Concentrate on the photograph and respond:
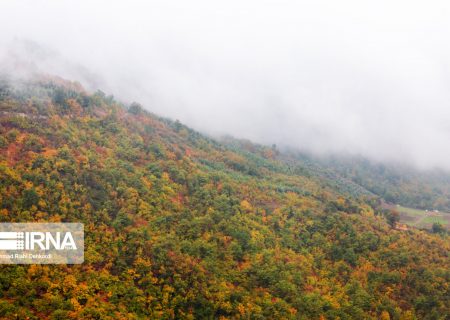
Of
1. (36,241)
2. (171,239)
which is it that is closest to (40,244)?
(36,241)

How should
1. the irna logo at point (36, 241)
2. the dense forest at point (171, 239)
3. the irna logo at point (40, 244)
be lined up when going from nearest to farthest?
1. the irna logo at point (40, 244)
2. the irna logo at point (36, 241)
3. the dense forest at point (171, 239)

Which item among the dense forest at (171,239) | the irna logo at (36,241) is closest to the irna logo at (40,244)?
the irna logo at (36,241)

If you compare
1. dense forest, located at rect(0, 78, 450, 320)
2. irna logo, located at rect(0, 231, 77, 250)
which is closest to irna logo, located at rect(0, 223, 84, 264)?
irna logo, located at rect(0, 231, 77, 250)

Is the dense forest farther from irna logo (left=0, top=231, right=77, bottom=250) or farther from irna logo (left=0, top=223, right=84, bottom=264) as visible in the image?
irna logo (left=0, top=231, right=77, bottom=250)

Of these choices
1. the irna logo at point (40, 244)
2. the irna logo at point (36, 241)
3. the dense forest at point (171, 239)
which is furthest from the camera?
the dense forest at point (171, 239)

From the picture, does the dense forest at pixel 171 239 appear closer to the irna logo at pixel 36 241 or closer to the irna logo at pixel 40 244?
the irna logo at pixel 40 244

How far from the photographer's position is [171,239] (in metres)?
67.4

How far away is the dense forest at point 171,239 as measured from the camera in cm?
5569

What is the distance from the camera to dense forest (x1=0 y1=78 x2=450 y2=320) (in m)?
55.7

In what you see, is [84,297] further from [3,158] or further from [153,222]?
[3,158]

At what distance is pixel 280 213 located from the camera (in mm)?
88625

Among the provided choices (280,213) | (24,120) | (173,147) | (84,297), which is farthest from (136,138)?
(84,297)

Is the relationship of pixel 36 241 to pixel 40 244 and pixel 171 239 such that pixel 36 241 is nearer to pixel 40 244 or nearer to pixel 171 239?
pixel 40 244

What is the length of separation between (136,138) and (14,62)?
115ft
